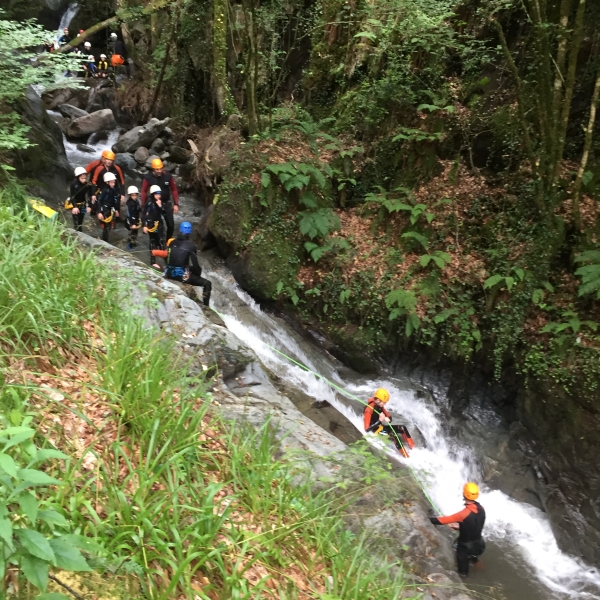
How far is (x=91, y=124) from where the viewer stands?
15633mm

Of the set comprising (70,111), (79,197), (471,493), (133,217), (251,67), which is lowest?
(471,493)

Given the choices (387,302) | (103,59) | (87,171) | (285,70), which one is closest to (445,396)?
(387,302)

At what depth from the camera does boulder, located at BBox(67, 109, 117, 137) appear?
607 inches

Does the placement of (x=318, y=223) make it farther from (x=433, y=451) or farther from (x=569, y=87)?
(x=433, y=451)

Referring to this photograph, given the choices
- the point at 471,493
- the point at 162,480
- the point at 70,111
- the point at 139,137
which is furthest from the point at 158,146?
the point at 162,480

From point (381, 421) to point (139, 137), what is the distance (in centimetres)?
1253

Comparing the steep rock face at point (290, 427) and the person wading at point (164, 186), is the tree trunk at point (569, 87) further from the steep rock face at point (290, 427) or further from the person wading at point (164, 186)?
the person wading at point (164, 186)

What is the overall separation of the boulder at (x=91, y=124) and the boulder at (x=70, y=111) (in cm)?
90

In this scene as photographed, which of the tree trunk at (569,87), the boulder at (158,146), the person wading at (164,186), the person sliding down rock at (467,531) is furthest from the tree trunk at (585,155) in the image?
the boulder at (158,146)

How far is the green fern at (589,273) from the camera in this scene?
695cm

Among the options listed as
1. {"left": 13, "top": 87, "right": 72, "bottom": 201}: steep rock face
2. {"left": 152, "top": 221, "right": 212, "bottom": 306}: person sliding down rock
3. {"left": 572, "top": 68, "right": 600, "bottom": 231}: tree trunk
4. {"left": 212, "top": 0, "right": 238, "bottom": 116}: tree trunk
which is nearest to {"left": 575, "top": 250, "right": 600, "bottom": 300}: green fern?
{"left": 572, "top": 68, "right": 600, "bottom": 231}: tree trunk

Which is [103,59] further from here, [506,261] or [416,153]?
[506,261]

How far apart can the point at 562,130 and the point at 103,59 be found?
18980 mm

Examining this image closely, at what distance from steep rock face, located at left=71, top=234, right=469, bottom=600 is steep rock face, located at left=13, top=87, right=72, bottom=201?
15.1 feet
